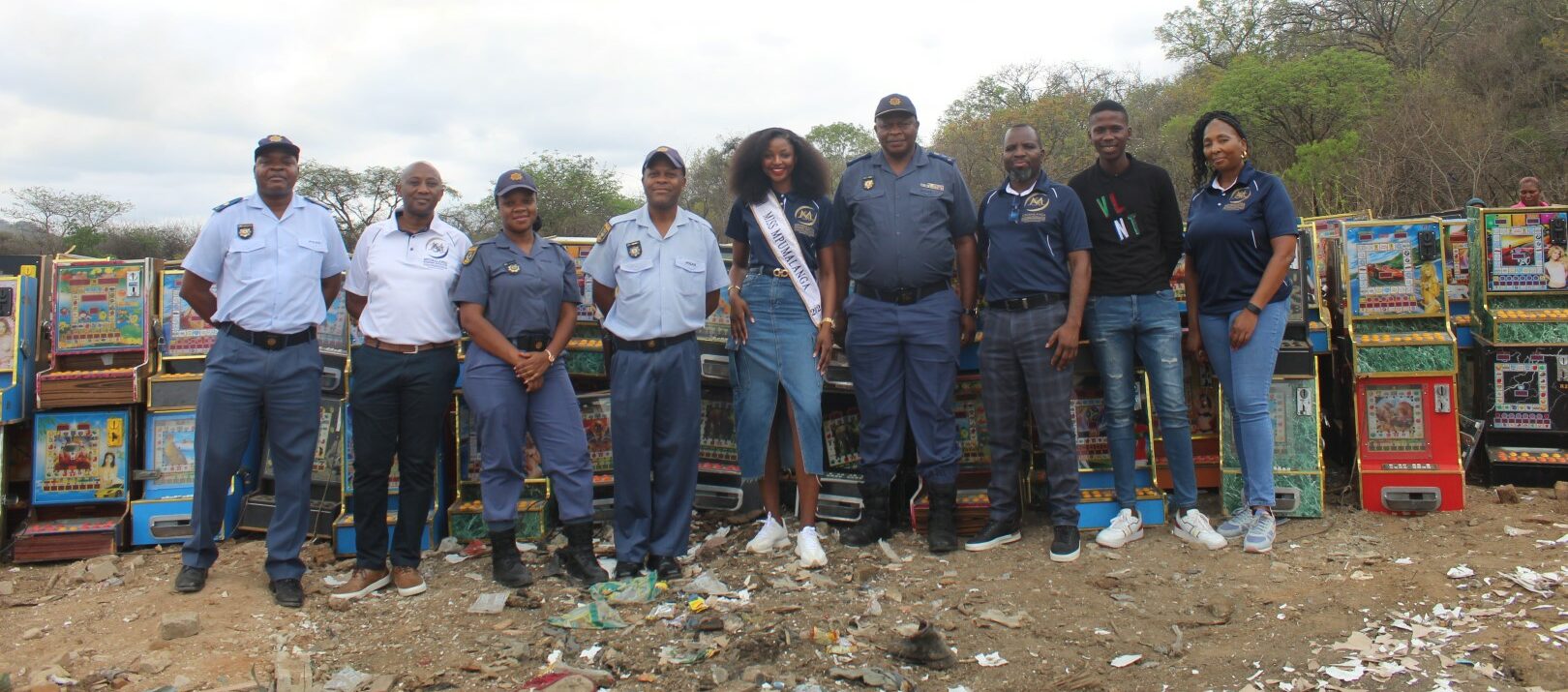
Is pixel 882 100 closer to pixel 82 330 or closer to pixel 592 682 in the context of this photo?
pixel 592 682

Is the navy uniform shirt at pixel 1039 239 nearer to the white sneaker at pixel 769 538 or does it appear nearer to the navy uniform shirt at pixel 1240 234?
the navy uniform shirt at pixel 1240 234

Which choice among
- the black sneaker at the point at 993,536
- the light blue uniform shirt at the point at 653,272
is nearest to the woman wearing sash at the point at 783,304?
the light blue uniform shirt at the point at 653,272

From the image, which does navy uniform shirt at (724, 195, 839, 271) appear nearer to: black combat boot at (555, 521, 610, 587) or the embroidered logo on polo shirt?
the embroidered logo on polo shirt

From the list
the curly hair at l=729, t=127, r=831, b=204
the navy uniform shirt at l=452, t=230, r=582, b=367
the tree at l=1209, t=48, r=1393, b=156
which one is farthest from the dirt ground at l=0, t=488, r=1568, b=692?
the tree at l=1209, t=48, r=1393, b=156

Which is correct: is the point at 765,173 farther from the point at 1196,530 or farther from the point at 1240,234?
the point at 1196,530

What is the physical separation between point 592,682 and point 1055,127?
32.4 m

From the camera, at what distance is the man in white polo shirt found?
4.63 metres

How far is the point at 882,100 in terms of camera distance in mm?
4980

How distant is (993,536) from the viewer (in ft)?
16.7

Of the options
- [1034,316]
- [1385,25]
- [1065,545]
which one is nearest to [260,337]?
[1034,316]

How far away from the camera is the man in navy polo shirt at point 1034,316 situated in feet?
15.9

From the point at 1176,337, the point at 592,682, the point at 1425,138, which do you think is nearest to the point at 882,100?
the point at 1176,337

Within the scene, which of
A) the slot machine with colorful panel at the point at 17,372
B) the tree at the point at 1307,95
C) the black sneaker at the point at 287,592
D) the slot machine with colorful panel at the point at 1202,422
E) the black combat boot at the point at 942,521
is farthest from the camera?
the tree at the point at 1307,95

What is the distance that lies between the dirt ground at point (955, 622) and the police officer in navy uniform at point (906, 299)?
530mm
